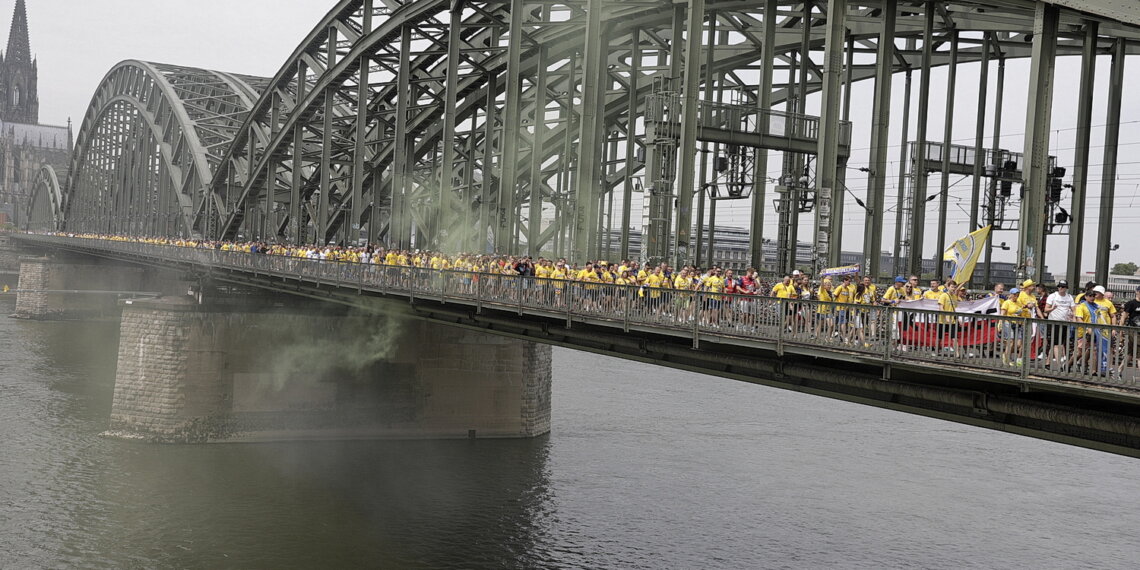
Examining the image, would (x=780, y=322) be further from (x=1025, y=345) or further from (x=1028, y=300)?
(x=1025, y=345)

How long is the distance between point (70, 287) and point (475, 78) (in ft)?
202

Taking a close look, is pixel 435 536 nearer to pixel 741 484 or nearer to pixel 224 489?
pixel 224 489

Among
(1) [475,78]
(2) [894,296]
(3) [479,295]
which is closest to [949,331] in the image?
(2) [894,296]

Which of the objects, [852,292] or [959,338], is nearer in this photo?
[959,338]

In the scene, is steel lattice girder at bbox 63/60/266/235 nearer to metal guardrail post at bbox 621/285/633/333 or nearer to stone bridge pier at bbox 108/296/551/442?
stone bridge pier at bbox 108/296/551/442

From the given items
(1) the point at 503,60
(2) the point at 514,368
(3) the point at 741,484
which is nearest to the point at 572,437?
(2) the point at 514,368

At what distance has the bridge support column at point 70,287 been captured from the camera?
8912cm

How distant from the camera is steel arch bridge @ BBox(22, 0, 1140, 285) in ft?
96.4

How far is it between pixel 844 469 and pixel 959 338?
2499 centimetres

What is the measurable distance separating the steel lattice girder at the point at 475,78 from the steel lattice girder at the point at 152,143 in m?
16.9

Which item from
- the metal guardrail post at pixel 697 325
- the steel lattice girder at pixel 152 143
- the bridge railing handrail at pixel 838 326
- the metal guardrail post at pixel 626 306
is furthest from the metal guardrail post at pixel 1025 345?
the steel lattice girder at pixel 152 143

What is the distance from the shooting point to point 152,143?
114 metres

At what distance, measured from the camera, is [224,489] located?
32406mm

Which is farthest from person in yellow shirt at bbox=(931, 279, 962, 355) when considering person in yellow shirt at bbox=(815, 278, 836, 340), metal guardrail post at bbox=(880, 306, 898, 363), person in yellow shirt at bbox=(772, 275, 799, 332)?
person in yellow shirt at bbox=(772, 275, 799, 332)
